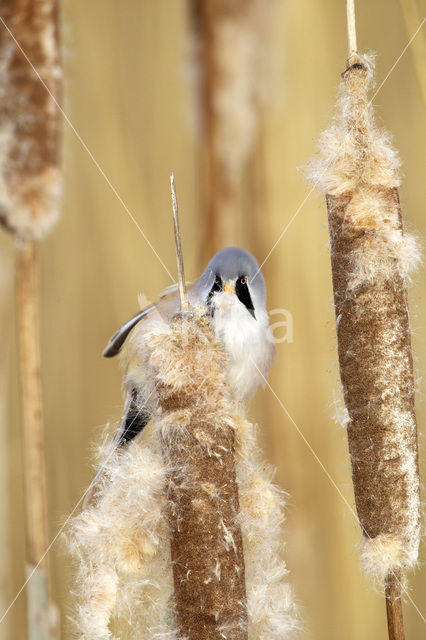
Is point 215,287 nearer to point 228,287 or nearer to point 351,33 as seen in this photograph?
point 228,287

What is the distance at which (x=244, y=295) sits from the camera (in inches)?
40.0

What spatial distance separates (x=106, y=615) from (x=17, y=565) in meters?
0.61

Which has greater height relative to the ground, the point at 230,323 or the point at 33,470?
the point at 230,323

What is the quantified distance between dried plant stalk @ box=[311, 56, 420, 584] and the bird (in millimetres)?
222

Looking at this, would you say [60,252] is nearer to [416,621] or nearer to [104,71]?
[104,71]

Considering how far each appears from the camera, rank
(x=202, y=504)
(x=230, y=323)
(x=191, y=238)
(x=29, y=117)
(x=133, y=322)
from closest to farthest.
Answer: (x=202, y=504)
(x=230, y=323)
(x=133, y=322)
(x=29, y=117)
(x=191, y=238)

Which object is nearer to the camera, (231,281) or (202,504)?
(202,504)

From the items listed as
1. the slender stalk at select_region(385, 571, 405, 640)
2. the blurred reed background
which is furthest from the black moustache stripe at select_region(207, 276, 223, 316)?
the slender stalk at select_region(385, 571, 405, 640)

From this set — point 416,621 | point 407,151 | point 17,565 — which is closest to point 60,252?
point 17,565

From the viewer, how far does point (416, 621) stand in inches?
49.9

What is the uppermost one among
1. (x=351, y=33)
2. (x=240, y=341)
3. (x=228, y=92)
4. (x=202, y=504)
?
(x=228, y=92)

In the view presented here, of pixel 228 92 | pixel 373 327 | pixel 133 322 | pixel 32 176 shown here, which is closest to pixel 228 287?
→ pixel 133 322

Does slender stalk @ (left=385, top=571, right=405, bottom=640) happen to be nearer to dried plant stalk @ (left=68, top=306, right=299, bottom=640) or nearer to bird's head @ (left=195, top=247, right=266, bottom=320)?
dried plant stalk @ (left=68, top=306, right=299, bottom=640)

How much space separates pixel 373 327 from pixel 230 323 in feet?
0.92
